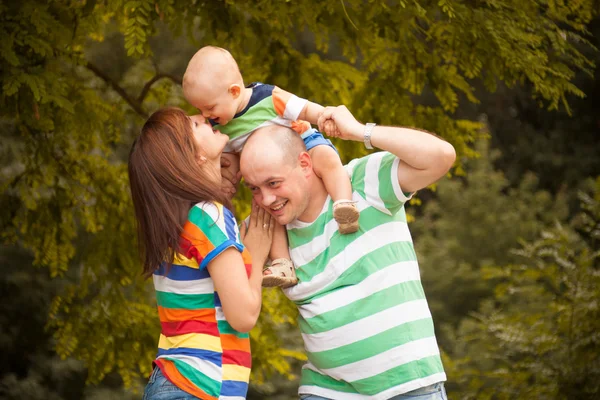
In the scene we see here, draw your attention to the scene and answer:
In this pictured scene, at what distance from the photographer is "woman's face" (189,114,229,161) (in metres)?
2.57

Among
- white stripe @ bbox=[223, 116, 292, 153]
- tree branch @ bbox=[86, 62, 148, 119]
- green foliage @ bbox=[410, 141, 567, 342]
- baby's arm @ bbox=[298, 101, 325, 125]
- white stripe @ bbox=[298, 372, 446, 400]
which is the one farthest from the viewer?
green foliage @ bbox=[410, 141, 567, 342]

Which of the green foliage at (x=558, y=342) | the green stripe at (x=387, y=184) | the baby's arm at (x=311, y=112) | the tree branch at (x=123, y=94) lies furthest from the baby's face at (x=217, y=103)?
the green foliage at (x=558, y=342)

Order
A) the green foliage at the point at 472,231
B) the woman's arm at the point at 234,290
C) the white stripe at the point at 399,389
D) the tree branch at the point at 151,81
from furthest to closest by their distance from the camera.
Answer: the green foliage at the point at 472,231 < the tree branch at the point at 151,81 < the white stripe at the point at 399,389 < the woman's arm at the point at 234,290

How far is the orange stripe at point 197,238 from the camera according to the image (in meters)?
2.37

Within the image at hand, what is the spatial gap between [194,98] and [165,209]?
52 centimetres

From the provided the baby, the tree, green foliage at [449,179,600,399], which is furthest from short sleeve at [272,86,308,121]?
green foliage at [449,179,600,399]

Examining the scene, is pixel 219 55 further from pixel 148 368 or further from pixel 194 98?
pixel 148 368

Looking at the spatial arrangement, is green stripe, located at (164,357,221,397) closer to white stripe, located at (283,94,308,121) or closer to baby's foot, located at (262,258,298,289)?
baby's foot, located at (262,258,298,289)

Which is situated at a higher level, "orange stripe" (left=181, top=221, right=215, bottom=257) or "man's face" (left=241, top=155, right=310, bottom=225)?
"man's face" (left=241, top=155, right=310, bottom=225)

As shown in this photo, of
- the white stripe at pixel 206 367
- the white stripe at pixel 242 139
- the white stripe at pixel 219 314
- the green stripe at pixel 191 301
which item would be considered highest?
the white stripe at pixel 242 139

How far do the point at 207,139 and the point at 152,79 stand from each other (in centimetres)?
266

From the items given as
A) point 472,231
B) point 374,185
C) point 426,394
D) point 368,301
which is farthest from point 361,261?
point 472,231

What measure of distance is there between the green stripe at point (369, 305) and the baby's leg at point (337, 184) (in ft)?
0.75

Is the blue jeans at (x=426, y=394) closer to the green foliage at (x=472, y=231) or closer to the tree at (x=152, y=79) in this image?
the tree at (x=152, y=79)
